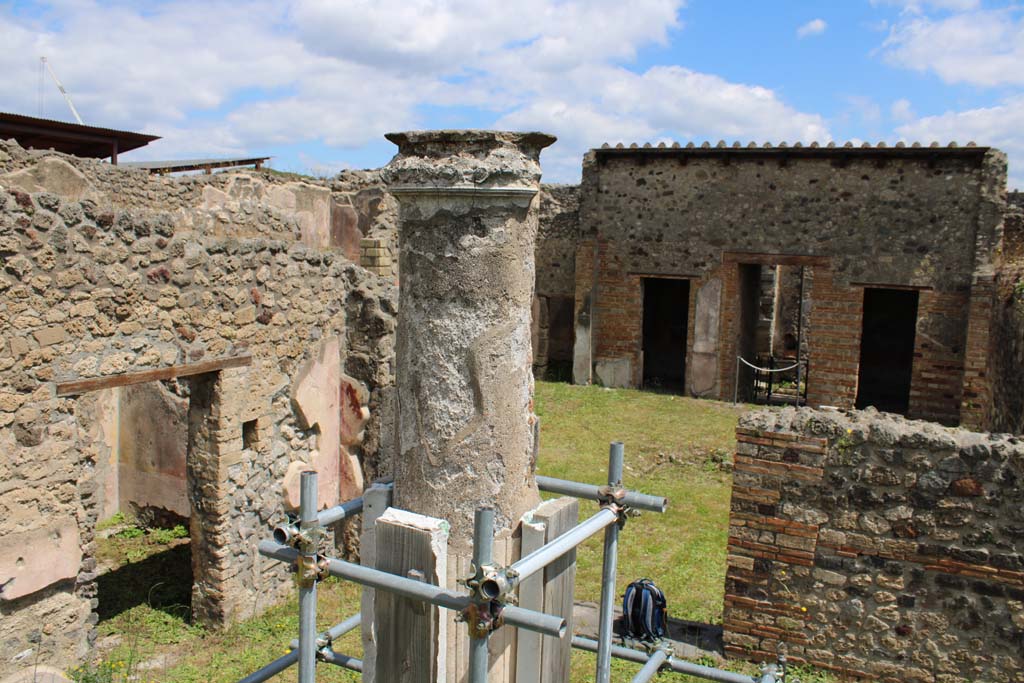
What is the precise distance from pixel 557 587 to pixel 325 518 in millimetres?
785

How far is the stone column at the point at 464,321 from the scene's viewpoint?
243cm

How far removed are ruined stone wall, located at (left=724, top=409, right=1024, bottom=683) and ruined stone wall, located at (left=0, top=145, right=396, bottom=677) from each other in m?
3.23

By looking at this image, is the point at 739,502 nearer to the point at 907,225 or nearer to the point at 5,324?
the point at 5,324

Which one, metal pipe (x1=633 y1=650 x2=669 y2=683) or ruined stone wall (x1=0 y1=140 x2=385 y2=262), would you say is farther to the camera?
ruined stone wall (x1=0 y1=140 x2=385 y2=262)

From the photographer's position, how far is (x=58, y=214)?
4.71 m

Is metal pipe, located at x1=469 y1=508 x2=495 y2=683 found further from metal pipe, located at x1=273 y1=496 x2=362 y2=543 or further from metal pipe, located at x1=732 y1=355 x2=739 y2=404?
metal pipe, located at x1=732 y1=355 x2=739 y2=404

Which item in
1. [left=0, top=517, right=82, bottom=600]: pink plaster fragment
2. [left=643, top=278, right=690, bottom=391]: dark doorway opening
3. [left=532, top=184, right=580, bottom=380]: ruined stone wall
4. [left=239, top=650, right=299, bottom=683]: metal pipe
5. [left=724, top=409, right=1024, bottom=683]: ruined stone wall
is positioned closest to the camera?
[left=239, top=650, right=299, bottom=683]: metal pipe

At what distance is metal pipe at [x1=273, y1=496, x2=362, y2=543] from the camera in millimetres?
2408

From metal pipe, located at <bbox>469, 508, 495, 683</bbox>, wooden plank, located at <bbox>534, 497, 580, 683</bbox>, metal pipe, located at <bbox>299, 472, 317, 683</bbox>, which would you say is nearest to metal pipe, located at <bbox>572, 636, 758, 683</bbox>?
wooden plank, located at <bbox>534, 497, 580, 683</bbox>

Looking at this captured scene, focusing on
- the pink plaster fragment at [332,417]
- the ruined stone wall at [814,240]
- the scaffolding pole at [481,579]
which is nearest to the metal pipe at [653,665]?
the scaffolding pole at [481,579]

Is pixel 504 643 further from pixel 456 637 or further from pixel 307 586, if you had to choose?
pixel 307 586

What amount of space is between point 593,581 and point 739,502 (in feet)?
5.83

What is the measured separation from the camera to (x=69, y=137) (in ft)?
46.3

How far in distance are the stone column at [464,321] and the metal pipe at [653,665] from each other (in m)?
1.07
